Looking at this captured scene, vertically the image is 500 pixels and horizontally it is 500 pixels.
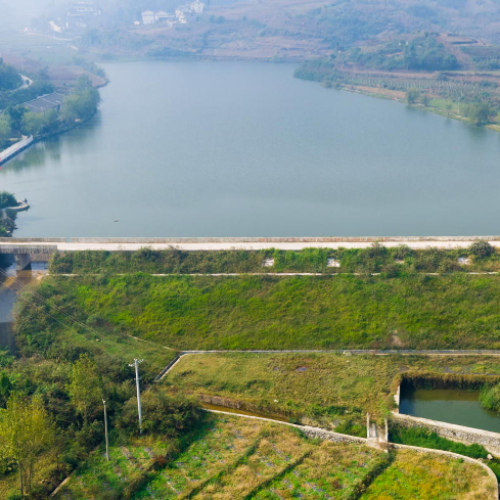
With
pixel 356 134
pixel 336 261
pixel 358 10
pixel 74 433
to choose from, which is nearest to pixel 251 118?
pixel 356 134

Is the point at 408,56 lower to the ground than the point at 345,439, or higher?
higher

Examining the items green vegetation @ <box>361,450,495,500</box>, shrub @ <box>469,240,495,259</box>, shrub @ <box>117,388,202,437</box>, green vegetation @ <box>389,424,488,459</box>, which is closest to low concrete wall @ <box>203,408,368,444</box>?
green vegetation @ <box>389,424,488,459</box>

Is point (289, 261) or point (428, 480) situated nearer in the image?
point (428, 480)

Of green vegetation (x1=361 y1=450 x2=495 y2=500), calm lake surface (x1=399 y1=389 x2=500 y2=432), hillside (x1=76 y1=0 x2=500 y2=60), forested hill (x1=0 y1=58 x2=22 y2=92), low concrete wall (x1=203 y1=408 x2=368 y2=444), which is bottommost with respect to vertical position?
calm lake surface (x1=399 y1=389 x2=500 y2=432)

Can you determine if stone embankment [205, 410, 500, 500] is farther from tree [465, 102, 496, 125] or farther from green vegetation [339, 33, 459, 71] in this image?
green vegetation [339, 33, 459, 71]

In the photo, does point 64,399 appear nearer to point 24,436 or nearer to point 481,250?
point 24,436

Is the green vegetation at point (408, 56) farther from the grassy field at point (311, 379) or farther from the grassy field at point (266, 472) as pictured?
the grassy field at point (266, 472)

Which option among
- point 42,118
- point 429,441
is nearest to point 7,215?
point 42,118
